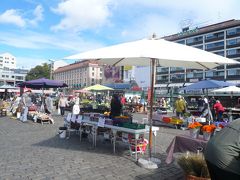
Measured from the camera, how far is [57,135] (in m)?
10.3

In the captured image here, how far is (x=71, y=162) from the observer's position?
6.41m

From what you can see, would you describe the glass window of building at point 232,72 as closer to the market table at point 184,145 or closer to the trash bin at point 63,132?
the trash bin at point 63,132

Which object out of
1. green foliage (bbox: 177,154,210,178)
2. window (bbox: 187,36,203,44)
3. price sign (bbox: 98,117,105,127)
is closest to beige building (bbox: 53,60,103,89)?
window (bbox: 187,36,203,44)

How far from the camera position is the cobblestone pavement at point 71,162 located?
5.50 meters

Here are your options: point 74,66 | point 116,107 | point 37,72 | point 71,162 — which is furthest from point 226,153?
point 74,66

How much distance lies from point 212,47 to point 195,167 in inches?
2771

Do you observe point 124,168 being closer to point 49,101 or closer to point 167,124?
point 167,124

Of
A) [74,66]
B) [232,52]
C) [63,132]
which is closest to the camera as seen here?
[63,132]

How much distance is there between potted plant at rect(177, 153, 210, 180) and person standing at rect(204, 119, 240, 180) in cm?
115

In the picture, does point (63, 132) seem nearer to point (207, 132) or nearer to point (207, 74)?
point (207, 132)

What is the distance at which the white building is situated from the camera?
154875 mm

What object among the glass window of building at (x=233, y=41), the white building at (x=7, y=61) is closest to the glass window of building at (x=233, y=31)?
the glass window of building at (x=233, y=41)

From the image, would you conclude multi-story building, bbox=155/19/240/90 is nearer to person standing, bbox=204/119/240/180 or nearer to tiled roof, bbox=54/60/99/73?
tiled roof, bbox=54/60/99/73

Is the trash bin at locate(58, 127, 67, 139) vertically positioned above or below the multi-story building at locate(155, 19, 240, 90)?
below
